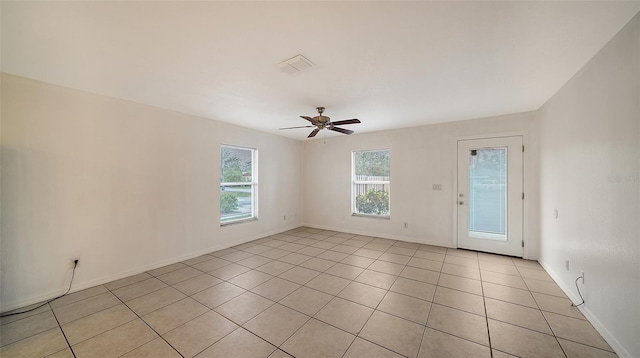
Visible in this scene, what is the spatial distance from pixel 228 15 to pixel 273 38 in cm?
36

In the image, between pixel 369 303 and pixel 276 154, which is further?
pixel 276 154

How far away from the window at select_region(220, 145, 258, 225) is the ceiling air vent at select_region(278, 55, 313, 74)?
283cm

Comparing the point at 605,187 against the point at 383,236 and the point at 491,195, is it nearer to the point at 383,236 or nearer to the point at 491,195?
the point at 491,195

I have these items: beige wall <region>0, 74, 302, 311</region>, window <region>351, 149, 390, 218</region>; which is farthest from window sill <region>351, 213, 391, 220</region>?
beige wall <region>0, 74, 302, 311</region>

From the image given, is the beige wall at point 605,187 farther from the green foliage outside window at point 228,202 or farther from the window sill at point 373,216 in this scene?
the green foliage outside window at point 228,202

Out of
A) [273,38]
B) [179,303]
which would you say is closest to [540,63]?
[273,38]

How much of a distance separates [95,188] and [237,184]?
2.26m

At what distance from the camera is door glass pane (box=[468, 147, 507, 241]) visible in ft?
13.2

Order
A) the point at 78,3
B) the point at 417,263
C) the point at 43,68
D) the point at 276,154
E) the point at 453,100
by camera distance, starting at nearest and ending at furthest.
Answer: the point at 78,3
the point at 43,68
the point at 453,100
the point at 417,263
the point at 276,154

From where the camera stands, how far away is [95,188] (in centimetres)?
297

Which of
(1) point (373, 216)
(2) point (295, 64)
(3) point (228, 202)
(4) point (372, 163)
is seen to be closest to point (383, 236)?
(1) point (373, 216)

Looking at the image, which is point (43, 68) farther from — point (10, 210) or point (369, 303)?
point (369, 303)

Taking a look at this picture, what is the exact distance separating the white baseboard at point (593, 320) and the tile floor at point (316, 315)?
61 mm

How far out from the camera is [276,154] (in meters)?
5.76
